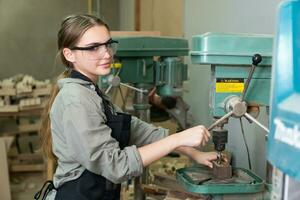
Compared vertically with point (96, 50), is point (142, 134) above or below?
below

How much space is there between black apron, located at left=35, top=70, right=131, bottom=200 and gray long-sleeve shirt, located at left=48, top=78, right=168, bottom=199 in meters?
0.03

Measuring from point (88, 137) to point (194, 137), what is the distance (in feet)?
1.01

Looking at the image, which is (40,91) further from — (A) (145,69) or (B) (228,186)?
(B) (228,186)

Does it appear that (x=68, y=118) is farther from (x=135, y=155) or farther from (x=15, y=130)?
(x=15, y=130)

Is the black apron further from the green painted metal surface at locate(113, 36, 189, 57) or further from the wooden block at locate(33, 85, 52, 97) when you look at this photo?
the wooden block at locate(33, 85, 52, 97)

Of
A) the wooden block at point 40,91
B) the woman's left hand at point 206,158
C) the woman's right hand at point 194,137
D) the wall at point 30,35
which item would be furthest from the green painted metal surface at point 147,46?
the wall at point 30,35

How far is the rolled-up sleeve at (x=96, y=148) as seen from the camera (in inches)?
Result: 47.7

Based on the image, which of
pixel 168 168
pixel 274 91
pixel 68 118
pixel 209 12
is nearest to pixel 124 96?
pixel 168 168

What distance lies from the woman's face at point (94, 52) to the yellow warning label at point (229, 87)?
382 millimetres

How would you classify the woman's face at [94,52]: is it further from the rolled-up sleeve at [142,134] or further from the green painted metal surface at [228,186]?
the green painted metal surface at [228,186]

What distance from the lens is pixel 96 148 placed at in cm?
121

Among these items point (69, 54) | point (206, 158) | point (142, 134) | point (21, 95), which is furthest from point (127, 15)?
point (206, 158)

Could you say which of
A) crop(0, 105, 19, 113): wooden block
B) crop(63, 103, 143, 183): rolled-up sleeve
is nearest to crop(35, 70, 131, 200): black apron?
crop(63, 103, 143, 183): rolled-up sleeve

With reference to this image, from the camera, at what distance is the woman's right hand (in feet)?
3.90
